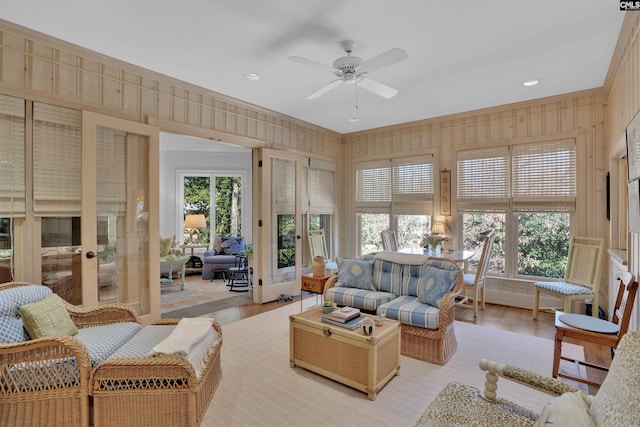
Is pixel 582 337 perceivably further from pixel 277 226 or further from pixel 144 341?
pixel 277 226

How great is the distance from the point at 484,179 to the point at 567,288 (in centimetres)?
189

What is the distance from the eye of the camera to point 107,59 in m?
3.27

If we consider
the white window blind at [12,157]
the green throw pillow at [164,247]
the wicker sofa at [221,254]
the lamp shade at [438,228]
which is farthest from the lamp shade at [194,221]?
the lamp shade at [438,228]

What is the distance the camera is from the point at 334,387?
2549 mm

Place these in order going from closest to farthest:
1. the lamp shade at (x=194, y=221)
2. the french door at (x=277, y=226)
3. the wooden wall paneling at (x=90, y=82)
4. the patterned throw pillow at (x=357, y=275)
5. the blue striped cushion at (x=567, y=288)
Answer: the wooden wall paneling at (x=90, y=82) < the patterned throw pillow at (x=357, y=275) < the blue striped cushion at (x=567, y=288) < the french door at (x=277, y=226) < the lamp shade at (x=194, y=221)

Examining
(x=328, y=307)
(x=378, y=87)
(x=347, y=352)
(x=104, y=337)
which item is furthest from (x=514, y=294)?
(x=104, y=337)

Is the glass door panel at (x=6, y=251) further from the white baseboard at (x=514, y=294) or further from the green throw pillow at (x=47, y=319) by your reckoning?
the white baseboard at (x=514, y=294)

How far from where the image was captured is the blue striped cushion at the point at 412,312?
2891 millimetres

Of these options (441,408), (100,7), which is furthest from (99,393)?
(100,7)

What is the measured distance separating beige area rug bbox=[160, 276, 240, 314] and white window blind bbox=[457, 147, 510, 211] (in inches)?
162

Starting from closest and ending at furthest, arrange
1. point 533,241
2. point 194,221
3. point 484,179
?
point 533,241 → point 484,179 → point 194,221

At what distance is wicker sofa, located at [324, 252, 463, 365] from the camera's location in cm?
291

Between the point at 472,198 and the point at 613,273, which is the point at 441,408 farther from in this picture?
the point at 472,198

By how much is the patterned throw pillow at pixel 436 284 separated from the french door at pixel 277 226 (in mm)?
2558
